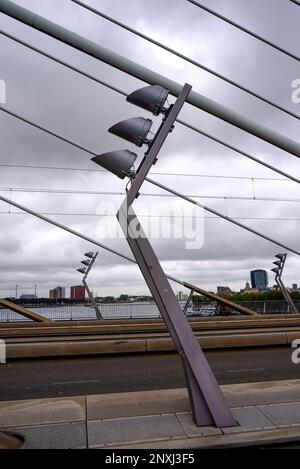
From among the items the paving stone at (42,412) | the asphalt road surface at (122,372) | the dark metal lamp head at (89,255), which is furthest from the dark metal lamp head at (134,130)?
the dark metal lamp head at (89,255)

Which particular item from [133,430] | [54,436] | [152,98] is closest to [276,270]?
[152,98]

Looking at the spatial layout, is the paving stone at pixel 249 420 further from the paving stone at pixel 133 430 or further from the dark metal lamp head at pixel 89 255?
the dark metal lamp head at pixel 89 255

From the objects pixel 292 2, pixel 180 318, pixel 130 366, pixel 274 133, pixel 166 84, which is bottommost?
pixel 130 366

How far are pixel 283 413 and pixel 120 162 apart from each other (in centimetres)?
335

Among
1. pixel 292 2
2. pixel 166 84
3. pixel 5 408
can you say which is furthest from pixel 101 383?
pixel 292 2

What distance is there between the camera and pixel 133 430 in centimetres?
436

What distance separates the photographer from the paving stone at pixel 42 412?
4809 millimetres

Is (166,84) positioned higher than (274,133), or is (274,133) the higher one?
(166,84)

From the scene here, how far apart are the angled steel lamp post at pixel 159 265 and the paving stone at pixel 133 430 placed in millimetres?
327

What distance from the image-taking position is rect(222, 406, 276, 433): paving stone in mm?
4363

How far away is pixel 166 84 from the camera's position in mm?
11797
